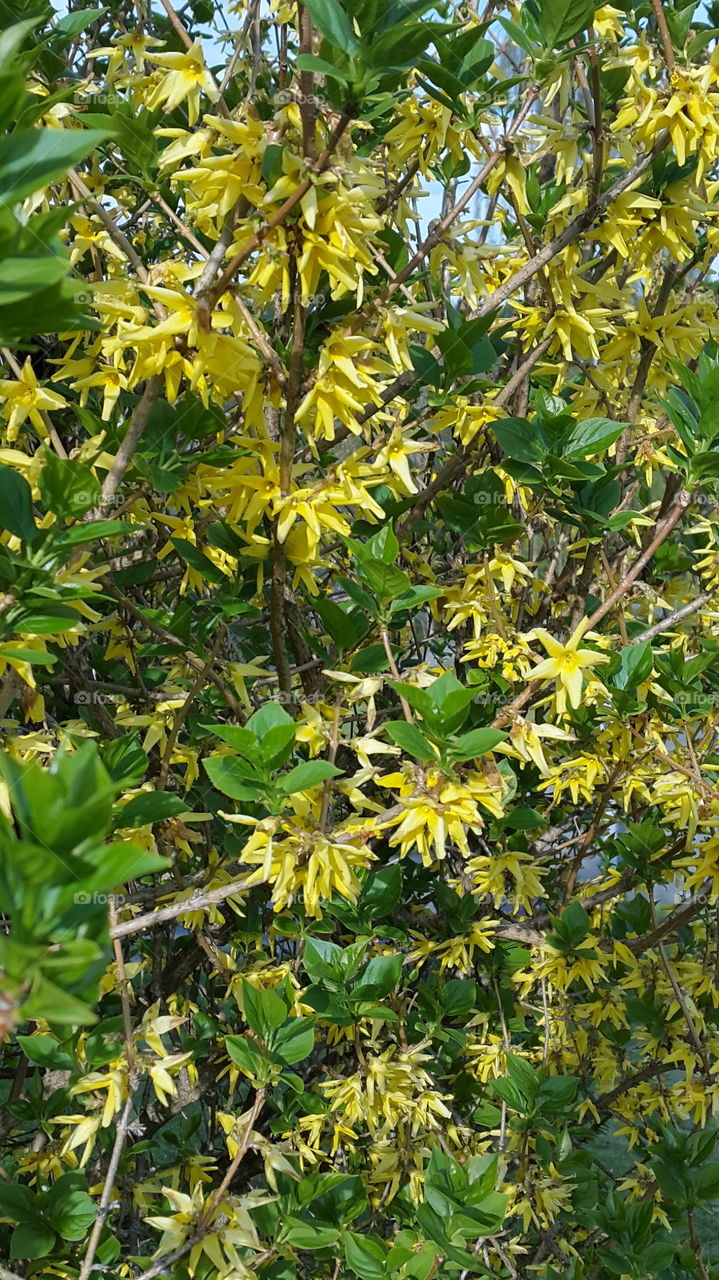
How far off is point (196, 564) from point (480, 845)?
1083 millimetres

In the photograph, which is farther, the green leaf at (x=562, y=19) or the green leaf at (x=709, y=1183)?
the green leaf at (x=709, y=1183)

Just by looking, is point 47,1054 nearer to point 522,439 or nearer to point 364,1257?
point 364,1257

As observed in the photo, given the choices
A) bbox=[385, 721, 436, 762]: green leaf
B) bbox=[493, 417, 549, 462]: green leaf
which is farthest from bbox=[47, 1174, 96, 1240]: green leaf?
bbox=[493, 417, 549, 462]: green leaf

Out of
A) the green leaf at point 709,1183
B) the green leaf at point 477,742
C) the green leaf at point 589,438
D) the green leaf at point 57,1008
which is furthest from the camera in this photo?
the green leaf at point 709,1183

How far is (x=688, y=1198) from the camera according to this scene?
182 cm

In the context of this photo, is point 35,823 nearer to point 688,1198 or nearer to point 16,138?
point 16,138

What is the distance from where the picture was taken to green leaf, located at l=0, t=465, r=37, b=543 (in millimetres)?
1027

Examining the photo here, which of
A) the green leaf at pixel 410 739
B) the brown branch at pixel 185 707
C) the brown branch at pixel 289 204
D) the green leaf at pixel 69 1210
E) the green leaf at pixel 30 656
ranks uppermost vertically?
the brown branch at pixel 289 204

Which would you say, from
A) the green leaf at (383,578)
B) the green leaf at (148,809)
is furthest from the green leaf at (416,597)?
the green leaf at (148,809)

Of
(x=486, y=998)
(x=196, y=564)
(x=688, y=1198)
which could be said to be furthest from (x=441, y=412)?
(x=688, y=1198)

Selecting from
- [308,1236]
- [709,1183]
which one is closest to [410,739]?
[308,1236]

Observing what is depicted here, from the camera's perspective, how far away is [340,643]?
1.45 meters

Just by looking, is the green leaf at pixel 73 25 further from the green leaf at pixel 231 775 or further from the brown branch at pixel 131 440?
the green leaf at pixel 231 775

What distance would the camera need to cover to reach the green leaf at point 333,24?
924mm
